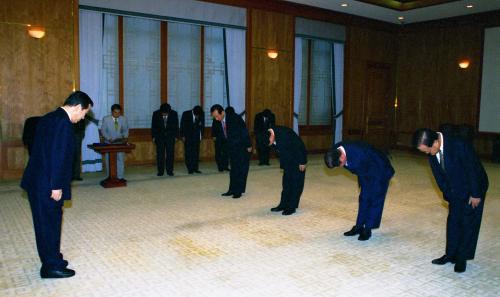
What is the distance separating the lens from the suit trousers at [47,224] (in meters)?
3.63

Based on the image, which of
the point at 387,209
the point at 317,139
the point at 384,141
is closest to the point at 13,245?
the point at 387,209

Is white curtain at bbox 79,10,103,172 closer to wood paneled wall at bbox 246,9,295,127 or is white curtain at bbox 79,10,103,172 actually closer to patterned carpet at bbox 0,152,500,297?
patterned carpet at bbox 0,152,500,297

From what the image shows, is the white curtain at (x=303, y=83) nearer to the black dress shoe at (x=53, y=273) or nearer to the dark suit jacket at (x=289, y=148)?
the dark suit jacket at (x=289, y=148)

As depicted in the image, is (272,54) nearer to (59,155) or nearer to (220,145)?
(220,145)

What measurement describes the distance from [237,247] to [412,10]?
9.70 meters

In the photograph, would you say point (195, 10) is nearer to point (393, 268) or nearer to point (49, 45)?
point (49, 45)

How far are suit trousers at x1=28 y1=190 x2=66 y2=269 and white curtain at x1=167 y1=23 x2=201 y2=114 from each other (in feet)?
22.1

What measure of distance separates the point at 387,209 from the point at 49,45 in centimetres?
638

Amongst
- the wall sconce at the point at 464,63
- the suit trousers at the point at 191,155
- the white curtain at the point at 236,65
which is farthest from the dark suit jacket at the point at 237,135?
the wall sconce at the point at 464,63

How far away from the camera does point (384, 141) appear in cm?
1421

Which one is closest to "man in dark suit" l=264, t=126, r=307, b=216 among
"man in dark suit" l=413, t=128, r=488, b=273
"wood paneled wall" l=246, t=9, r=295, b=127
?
"man in dark suit" l=413, t=128, r=488, b=273

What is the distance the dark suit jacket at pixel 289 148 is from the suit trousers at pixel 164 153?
3521 mm

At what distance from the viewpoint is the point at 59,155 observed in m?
3.58

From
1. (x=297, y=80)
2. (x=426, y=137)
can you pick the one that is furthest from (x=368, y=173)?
(x=297, y=80)
